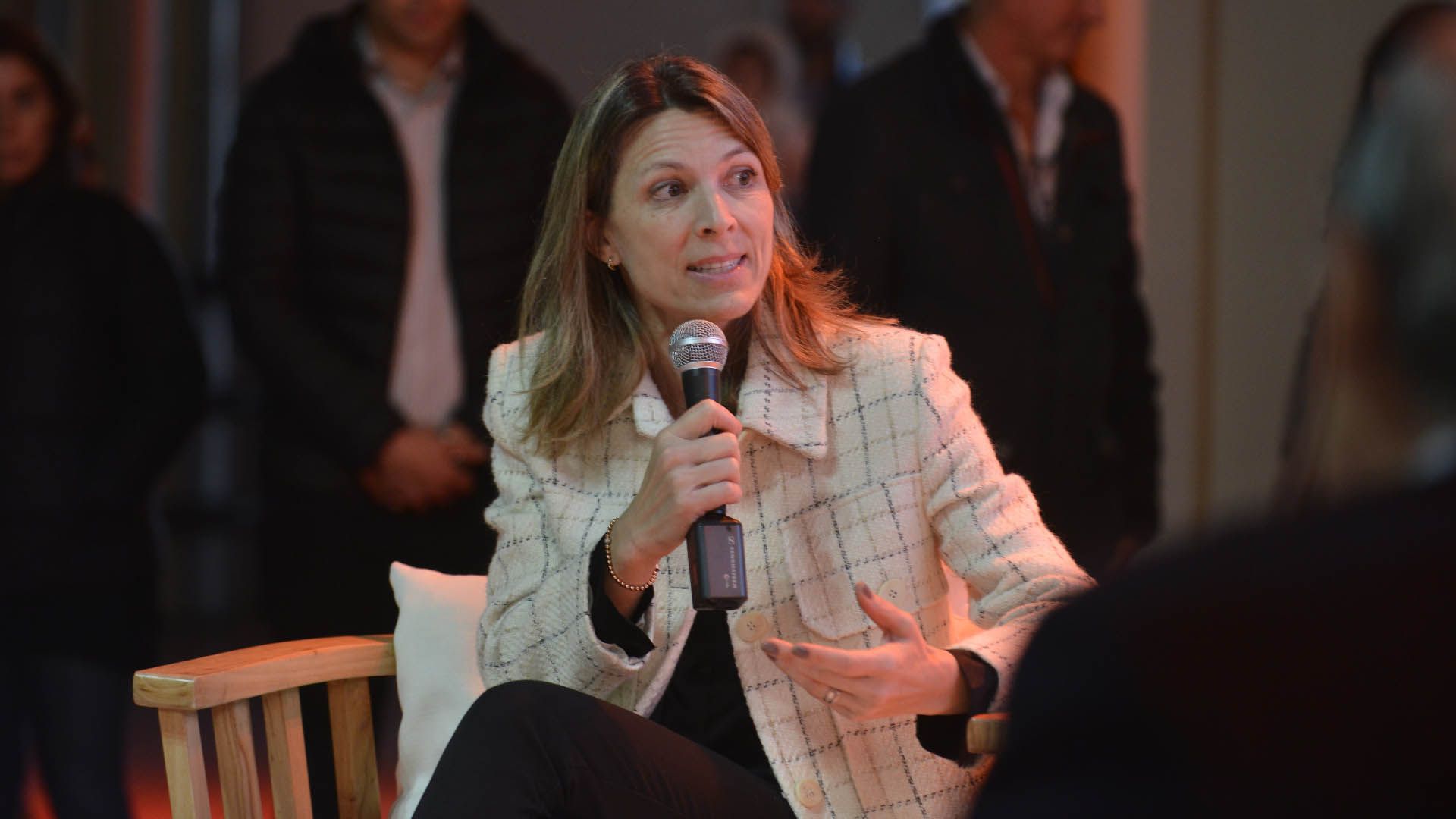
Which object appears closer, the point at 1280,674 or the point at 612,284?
the point at 1280,674

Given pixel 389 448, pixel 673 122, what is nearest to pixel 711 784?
pixel 673 122

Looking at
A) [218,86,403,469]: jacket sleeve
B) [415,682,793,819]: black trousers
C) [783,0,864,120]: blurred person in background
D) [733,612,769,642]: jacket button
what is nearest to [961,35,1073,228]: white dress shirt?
[218,86,403,469]: jacket sleeve

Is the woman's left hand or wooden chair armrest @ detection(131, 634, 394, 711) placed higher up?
the woman's left hand

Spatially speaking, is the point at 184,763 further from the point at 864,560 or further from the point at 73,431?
the point at 73,431

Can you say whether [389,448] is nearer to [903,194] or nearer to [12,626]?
[12,626]

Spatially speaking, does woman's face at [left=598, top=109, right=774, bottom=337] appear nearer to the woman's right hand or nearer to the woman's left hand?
the woman's right hand

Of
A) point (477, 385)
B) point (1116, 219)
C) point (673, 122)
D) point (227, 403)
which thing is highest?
point (673, 122)

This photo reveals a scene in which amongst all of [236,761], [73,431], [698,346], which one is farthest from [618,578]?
[73,431]

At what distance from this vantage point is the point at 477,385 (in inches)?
124

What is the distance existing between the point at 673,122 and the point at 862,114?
3.88ft

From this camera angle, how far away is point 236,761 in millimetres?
2029

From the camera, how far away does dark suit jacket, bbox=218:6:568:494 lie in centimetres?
313

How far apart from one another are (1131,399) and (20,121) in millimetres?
2327

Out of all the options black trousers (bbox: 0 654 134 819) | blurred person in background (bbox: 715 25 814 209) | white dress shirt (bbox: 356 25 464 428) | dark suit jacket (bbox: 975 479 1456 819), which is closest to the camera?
dark suit jacket (bbox: 975 479 1456 819)
